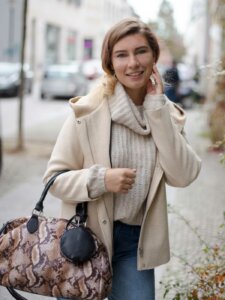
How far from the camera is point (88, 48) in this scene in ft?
161

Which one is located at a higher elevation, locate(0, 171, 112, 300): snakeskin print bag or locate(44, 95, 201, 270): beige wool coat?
locate(44, 95, 201, 270): beige wool coat

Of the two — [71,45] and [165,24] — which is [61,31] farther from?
[165,24]

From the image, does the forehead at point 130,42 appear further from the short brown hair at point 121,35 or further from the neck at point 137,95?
the neck at point 137,95

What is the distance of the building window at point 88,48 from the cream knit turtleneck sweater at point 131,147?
4602cm

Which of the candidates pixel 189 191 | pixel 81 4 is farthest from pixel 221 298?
pixel 81 4

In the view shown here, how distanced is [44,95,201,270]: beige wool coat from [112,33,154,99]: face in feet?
0.43

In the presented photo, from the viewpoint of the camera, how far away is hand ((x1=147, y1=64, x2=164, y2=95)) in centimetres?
248

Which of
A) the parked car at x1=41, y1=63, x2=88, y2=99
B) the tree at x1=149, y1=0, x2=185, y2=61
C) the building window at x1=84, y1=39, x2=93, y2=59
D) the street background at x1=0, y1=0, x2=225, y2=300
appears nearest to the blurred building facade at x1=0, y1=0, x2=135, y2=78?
the building window at x1=84, y1=39, x2=93, y2=59

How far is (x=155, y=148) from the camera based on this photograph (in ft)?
8.09

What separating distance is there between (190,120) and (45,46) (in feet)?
90.9

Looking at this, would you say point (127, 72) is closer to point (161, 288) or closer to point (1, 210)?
point (161, 288)

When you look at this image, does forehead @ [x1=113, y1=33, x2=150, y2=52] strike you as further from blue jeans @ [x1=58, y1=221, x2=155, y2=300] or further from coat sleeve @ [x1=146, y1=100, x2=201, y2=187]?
blue jeans @ [x1=58, y1=221, x2=155, y2=300]

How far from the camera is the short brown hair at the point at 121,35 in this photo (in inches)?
93.7

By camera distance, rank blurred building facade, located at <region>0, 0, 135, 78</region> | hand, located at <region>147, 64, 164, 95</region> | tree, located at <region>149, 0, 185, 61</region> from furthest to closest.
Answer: blurred building facade, located at <region>0, 0, 135, 78</region>
tree, located at <region>149, 0, 185, 61</region>
hand, located at <region>147, 64, 164, 95</region>
